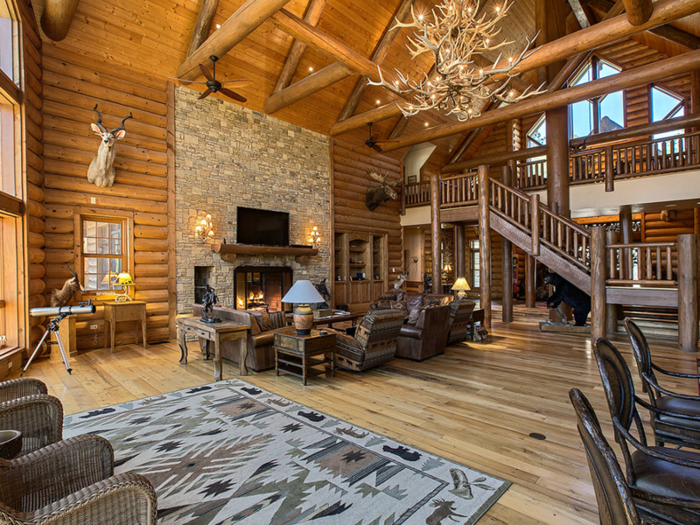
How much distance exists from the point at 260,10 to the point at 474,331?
22.2ft

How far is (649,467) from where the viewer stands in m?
1.75

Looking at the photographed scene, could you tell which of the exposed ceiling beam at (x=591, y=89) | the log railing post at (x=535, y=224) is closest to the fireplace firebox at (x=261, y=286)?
the log railing post at (x=535, y=224)

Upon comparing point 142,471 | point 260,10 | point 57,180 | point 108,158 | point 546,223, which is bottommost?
point 142,471

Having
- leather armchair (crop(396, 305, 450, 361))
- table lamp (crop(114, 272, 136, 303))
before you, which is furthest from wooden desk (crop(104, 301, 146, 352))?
leather armchair (crop(396, 305, 450, 361))

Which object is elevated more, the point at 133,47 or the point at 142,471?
the point at 133,47

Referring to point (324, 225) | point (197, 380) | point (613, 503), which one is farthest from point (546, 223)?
point (613, 503)

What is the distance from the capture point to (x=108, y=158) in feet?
21.8

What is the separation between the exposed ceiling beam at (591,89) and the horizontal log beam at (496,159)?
3406 millimetres

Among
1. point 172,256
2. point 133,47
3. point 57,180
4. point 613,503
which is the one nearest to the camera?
point 613,503

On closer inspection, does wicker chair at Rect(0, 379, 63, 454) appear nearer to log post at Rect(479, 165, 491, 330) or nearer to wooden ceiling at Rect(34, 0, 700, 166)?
wooden ceiling at Rect(34, 0, 700, 166)

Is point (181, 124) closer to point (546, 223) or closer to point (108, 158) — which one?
point (108, 158)

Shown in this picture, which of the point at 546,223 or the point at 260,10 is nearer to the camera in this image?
the point at 260,10

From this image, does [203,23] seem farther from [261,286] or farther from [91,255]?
[261,286]

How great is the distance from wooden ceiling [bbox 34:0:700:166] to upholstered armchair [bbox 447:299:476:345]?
22.5 feet
